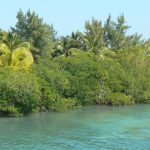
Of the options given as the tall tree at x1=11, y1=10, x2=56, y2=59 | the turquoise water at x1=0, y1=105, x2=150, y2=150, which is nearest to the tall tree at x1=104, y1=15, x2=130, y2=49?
the tall tree at x1=11, y1=10, x2=56, y2=59

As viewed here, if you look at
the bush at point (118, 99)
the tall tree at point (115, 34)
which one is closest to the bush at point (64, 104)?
the bush at point (118, 99)

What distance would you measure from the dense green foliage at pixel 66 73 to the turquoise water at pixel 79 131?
4.75 ft

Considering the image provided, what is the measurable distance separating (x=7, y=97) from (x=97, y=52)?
16.4 metres

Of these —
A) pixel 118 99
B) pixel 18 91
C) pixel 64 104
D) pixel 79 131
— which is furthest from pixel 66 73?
pixel 79 131

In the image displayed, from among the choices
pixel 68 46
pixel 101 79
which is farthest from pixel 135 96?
pixel 68 46

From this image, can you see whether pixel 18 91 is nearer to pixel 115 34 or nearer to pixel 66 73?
pixel 66 73

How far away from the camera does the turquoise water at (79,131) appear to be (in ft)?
68.0

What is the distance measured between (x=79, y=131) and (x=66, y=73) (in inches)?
435

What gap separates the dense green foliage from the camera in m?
29.0

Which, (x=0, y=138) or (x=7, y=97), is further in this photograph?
(x=7, y=97)

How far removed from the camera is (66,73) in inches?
1377

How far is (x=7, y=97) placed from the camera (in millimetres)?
28312

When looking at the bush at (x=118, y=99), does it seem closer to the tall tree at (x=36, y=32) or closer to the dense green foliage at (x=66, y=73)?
the dense green foliage at (x=66, y=73)

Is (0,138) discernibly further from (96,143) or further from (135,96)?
(135,96)
